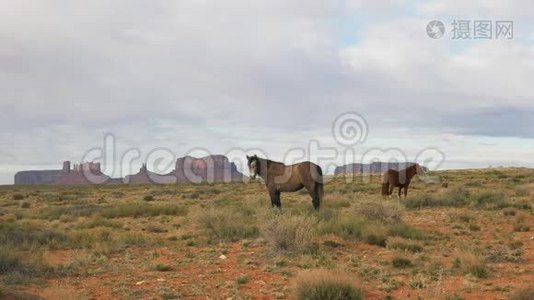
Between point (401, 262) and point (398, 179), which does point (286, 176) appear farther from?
point (398, 179)

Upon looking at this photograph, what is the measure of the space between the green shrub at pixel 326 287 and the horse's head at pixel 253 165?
1013cm

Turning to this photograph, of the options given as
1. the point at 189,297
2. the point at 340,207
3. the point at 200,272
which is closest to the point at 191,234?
the point at 200,272

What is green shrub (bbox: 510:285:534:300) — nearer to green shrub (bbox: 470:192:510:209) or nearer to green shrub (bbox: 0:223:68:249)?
green shrub (bbox: 0:223:68:249)

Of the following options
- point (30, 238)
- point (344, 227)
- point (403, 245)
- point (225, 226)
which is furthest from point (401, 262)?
point (30, 238)

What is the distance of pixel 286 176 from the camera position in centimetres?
1838

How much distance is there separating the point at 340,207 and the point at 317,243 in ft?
34.9

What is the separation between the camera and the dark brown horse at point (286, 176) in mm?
18172

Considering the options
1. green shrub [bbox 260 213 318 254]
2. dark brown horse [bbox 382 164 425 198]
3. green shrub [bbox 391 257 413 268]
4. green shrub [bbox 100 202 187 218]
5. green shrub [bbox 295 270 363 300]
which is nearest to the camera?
green shrub [bbox 295 270 363 300]

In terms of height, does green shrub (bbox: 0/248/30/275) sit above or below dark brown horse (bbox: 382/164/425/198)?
below

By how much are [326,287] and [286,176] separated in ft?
34.3

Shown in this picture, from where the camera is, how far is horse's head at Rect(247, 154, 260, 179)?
18328mm

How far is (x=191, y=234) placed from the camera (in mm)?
16391

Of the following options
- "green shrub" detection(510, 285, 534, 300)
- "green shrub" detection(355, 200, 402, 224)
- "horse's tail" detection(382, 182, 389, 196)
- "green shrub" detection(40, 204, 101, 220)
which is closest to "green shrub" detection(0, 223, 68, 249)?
"green shrub" detection(40, 204, 101, 220)

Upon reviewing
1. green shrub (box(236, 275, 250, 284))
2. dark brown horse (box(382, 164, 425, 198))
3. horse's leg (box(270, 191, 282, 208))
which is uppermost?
dark brown horse (box(382, 164, 425, 198))
